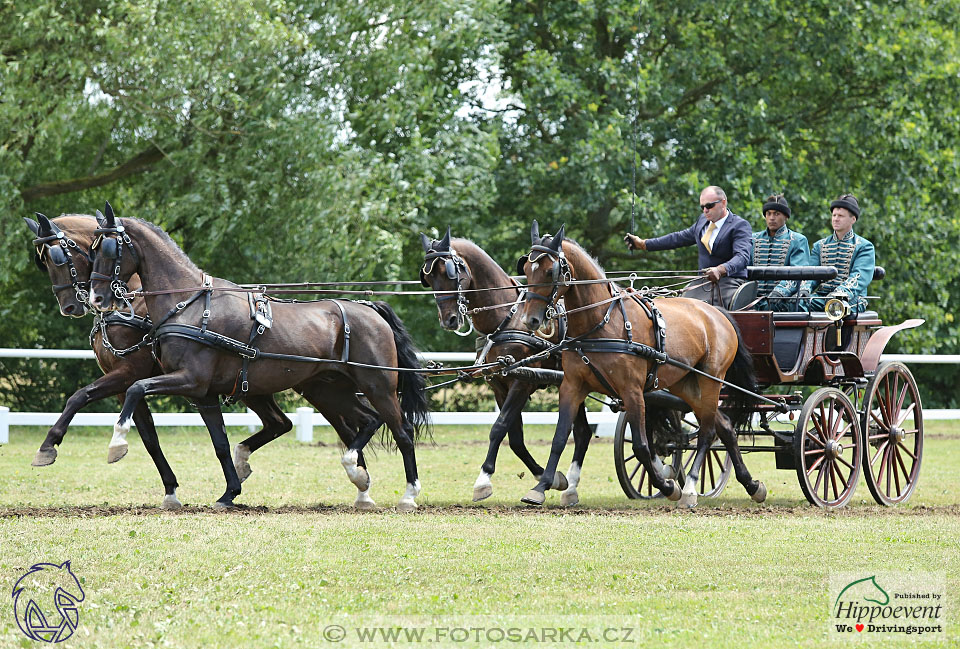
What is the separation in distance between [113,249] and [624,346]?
376 centimetres

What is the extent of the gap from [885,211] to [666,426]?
1034cm

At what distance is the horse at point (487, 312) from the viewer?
9609 millimetres

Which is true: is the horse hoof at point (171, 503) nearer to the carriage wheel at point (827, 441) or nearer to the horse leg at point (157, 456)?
the horse leg at point (157, 456)

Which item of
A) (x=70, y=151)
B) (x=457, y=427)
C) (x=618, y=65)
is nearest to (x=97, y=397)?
(x=70, y=151)

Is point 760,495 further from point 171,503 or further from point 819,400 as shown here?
point 171,503

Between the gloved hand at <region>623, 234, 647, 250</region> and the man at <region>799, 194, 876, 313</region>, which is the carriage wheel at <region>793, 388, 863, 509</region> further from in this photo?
the gloved hand at <region>623, 234, 647, 250</region>

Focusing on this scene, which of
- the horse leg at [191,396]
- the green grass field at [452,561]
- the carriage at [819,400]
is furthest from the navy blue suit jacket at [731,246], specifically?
the horse leg at [191,396]

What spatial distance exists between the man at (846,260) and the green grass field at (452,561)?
178cm

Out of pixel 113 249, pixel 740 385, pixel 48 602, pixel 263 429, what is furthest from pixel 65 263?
pixel 740 385

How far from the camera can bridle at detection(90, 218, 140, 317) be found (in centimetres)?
881

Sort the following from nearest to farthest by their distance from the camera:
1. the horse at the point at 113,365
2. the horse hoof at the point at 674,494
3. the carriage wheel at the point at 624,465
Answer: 1. the horse at the point at 113,365
2. the horse hoof at the point at 674,494
3. the carriage wheel at the point at 624,465

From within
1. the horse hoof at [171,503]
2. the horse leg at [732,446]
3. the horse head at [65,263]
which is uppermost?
the horse head at [65,263]

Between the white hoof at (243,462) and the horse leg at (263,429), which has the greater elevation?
the horse leg at (263,429)

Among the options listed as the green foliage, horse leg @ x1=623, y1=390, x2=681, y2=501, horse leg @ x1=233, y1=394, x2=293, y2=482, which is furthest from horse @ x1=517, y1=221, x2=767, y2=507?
the green foliage
